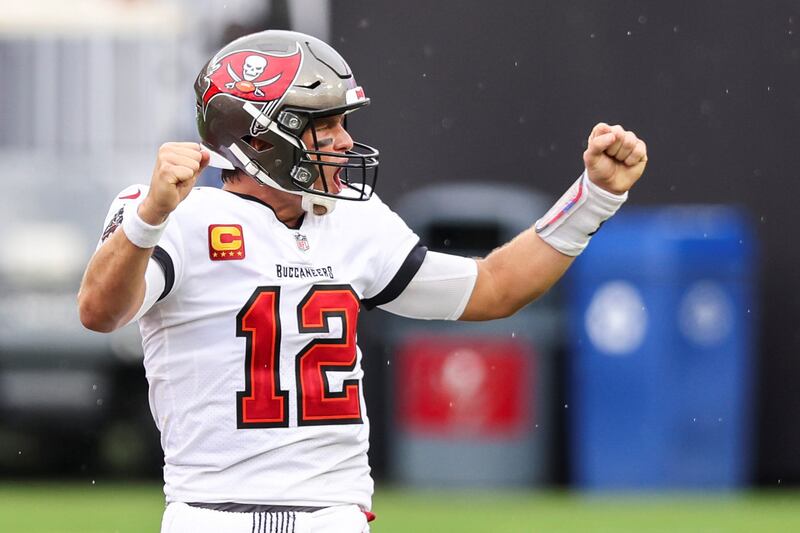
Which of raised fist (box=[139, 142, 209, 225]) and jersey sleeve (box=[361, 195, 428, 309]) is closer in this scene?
raised fist (box=[139, 142, 209, 225])

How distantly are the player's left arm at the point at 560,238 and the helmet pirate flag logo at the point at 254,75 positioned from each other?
84 cm

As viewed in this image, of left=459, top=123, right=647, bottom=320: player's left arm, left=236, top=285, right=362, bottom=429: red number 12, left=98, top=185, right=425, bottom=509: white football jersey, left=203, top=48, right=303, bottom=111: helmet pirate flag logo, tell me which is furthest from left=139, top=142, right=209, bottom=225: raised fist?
left=459, top=123, right=647, bottom=320: player's left arm

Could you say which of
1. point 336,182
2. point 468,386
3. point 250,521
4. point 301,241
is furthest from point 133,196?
point 468,386

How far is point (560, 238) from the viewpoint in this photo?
4559 millimetres

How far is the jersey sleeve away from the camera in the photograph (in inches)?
173

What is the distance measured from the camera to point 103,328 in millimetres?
3961

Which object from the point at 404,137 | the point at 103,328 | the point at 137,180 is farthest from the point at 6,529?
the point at 103,328

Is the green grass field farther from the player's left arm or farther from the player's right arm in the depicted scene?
the player's right arm

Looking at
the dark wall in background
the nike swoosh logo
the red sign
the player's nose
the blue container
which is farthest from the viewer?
the dark wall in background

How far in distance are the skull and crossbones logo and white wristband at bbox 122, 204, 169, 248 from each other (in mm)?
613

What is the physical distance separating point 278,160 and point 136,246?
59 cm

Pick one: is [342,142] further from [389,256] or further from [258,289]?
[258,289]

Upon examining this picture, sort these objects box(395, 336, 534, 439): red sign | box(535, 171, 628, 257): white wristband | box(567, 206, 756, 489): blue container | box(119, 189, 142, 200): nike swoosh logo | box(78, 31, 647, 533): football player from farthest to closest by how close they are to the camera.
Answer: box(395, 336, 534, 439): red sign < box(567, 206, 756, 489): blue container < box(535, 171, 628, 257): white wristband < box(119, 189, 142, 200): nike swoosh logo < box(78, 31, 647, 533): football player

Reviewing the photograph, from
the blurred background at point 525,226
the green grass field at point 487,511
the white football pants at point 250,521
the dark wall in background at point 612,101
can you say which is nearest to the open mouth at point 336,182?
the white football pants at point 250,521
